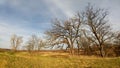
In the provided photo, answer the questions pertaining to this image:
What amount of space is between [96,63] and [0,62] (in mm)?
8960

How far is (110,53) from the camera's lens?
38.9 meters

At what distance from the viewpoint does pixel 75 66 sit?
577 inches

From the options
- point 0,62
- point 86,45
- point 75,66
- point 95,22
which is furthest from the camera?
point 86,45

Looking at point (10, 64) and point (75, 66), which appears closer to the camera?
point (10, 64)

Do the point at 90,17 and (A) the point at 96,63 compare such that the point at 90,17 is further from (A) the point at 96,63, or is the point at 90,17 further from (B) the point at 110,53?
(A) the point at 96,63

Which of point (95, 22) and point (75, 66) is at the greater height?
point (95, 22)

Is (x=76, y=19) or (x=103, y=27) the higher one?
(x=76, y=19)

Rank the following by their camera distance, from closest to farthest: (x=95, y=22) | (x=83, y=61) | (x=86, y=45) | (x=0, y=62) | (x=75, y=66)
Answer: (x=0, y=62)
(x=75, y=66)
(x=83, y=61)
(x=95, y=22)
(x=86, y=45)

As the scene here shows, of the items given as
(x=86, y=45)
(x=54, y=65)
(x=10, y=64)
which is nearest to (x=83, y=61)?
(x=54, y=65)

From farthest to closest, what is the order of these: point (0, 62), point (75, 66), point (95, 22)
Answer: point (95, 22) → point (75, 66) → point (0, 62)

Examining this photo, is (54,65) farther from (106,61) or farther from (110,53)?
(110,53)

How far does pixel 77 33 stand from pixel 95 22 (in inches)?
281

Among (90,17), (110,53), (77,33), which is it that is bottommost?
(110,53)

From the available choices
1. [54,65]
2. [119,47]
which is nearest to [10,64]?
[54,65]
